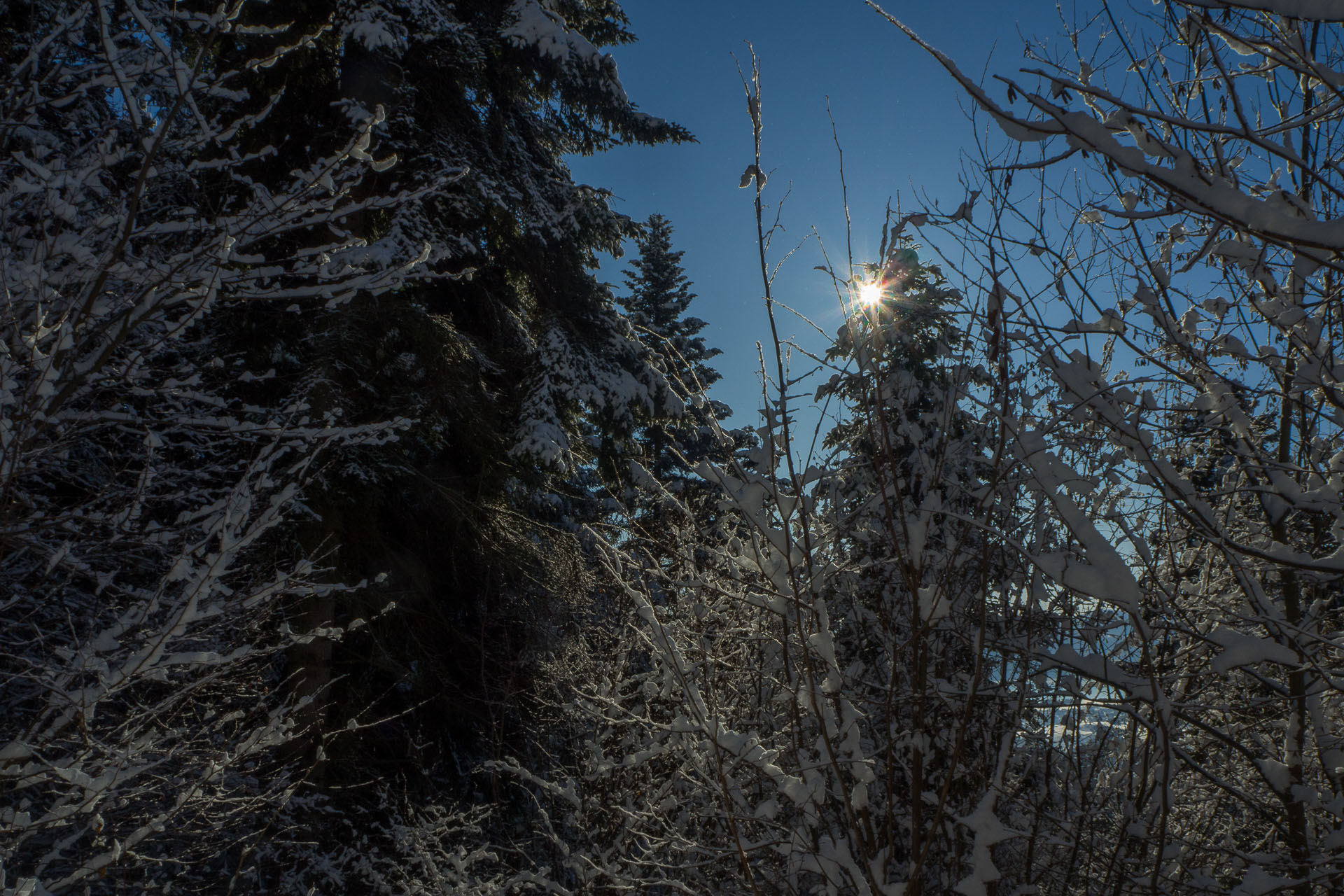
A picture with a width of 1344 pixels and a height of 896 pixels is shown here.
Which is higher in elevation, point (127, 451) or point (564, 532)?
point (564, 532)

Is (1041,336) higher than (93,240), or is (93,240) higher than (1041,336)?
(93,240)

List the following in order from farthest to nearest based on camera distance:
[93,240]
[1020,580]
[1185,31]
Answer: [93,240] < [1020,580] < [1185,31]

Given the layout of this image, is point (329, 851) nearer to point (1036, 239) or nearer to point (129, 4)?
point (129, 4)

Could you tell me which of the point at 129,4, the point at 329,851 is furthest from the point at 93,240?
the point at 329,851

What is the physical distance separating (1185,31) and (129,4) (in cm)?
344

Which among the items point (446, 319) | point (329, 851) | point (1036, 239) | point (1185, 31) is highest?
point (446, 319)

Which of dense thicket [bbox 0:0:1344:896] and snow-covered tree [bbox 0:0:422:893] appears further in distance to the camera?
snow-covered tree [bbox 0:0:422:893]

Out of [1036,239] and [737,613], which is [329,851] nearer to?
[737,613]

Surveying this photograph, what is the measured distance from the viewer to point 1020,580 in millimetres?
2309

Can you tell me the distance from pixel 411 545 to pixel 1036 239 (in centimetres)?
732

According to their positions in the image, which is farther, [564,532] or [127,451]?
[564,532]

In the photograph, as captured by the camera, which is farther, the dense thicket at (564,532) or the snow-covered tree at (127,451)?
the snow-covered tree at (127,451)

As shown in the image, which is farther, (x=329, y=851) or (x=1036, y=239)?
(x=329, y=851)

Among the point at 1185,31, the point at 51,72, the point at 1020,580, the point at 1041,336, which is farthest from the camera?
the point at 51,72
